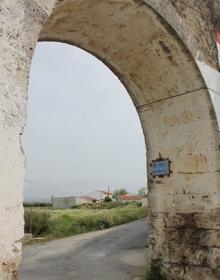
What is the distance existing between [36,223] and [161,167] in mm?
12118

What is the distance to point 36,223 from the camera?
16.0 meters

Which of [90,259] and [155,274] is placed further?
[90,259]

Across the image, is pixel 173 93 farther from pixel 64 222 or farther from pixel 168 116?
pixel 64 222

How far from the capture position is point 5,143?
217cm

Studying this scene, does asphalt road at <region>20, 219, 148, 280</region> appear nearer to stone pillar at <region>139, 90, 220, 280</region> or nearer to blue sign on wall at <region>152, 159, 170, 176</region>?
stone pillar at <region>139, 90, 220, 280</region>

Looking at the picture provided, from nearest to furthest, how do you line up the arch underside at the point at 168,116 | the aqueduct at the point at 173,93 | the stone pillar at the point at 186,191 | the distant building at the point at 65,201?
the aqueduct at the point at 173,93, the arch underside at the point at 168,116, the stone pillar at the point at 186,191, the distant building at the point at 65,201

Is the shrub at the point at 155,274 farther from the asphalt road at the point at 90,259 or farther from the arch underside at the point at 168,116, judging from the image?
the asphalt road at the point at 90,259

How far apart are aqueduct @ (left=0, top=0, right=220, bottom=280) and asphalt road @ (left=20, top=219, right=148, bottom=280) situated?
1806 mm

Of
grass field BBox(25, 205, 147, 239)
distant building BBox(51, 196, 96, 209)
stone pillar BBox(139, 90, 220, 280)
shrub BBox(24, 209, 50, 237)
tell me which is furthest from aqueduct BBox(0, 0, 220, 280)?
distant building BBox(51, 196, 96, 209)

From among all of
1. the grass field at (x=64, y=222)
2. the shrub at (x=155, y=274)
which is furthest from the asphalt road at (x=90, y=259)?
the grass field at (x=64, y=222)

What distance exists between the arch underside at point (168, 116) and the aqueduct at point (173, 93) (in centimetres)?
1

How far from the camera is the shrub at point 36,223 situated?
15.9 metres

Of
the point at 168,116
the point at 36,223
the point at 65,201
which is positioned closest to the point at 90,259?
the point at 168,116

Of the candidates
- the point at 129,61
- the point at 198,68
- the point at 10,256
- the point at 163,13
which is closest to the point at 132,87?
the point at 129,61
